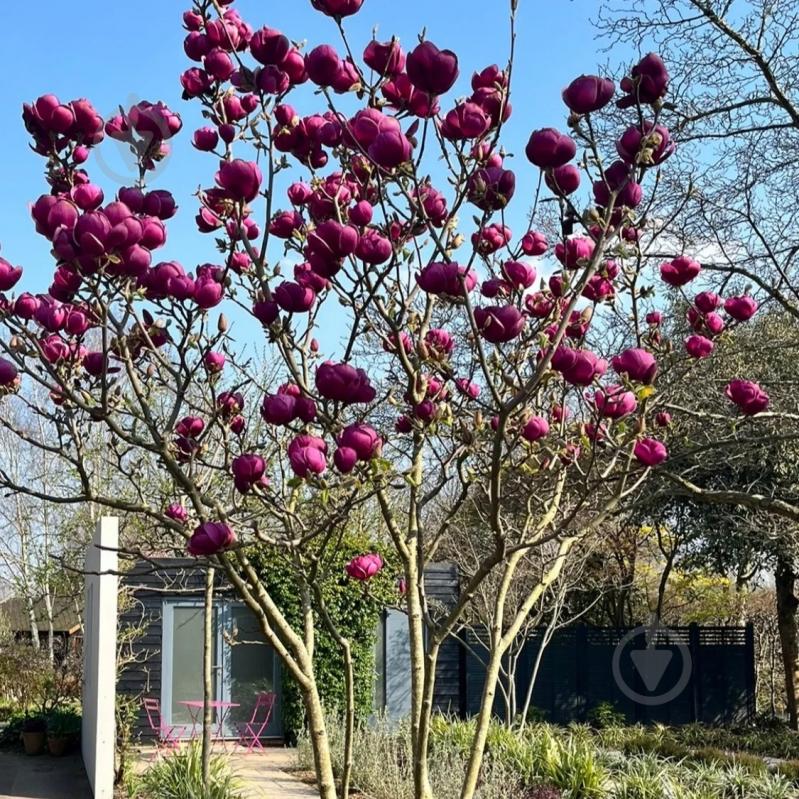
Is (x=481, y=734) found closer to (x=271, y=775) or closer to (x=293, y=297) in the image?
(x=293, y=297)

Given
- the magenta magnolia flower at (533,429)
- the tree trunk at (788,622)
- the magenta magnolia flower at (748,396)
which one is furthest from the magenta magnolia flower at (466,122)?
the tree trunk at (788,622)

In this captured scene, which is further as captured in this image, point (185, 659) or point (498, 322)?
point (185, 659)

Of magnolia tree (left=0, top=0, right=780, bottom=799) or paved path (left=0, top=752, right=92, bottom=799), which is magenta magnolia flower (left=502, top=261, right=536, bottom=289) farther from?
paved path (left=0, top=752, right=92, bottom=799)

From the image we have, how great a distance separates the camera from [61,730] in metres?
10.3

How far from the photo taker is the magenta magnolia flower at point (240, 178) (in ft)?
6.18

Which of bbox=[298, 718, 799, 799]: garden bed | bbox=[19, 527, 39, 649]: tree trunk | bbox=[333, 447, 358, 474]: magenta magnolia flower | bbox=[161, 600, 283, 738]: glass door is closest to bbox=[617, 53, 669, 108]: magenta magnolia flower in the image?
bbox=[333, 447, 358, 474]: magenta magnolia flower

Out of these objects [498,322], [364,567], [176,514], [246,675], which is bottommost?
[246,675]

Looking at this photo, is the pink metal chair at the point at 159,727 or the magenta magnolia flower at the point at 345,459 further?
the pink metal chair at the point at 159,727

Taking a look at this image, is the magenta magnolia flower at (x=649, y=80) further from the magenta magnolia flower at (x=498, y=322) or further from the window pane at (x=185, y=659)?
the window pane at (x=185, y=659)

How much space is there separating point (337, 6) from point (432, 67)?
0.25 metres

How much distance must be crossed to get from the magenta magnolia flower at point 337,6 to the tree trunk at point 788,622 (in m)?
12.5

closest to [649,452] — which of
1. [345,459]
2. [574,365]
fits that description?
[574,365]

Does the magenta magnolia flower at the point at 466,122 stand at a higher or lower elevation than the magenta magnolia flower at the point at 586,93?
higher

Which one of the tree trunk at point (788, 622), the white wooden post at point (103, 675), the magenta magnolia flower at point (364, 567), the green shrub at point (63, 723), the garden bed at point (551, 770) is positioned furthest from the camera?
the tree trunk at point (788, 622)
